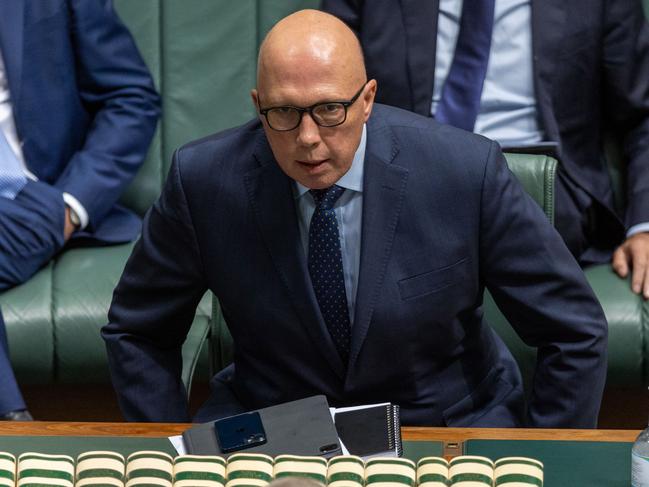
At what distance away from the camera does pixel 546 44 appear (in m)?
2.49

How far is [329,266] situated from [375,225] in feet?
0.29

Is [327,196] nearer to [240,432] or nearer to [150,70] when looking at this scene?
[240,432]

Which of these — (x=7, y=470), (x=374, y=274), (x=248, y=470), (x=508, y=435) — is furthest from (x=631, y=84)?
(x=7, y=470)

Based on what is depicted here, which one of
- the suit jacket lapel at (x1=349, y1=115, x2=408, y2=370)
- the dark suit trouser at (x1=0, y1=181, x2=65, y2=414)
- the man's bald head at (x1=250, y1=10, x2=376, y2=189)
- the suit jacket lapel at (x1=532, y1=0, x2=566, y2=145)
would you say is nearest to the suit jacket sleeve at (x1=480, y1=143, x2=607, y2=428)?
the suit jacket lapel at (x1=349, y1=115, x2=408, y2=370)

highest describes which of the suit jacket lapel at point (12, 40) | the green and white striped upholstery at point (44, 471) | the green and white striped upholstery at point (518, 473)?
the suit jacket lapel at point (12, 40)

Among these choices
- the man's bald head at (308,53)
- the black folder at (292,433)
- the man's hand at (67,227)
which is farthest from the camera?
the man's hand at (67,227)

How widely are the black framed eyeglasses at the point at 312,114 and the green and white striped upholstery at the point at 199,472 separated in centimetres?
47

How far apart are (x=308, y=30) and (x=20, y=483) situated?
25.8 inches

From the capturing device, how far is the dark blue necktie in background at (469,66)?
8.21 feet

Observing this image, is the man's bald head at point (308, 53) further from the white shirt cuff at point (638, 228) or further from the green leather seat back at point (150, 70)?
the green leather seat back at point (150, 70)

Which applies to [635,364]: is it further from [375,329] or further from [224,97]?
[224,97]

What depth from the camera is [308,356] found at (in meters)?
1.72

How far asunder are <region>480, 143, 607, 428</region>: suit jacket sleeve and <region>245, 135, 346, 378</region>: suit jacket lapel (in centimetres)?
24

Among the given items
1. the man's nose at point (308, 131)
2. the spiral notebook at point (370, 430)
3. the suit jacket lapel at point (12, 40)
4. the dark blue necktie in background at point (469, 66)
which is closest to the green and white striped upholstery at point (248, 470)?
the spiral notebook at point (370, 430)
